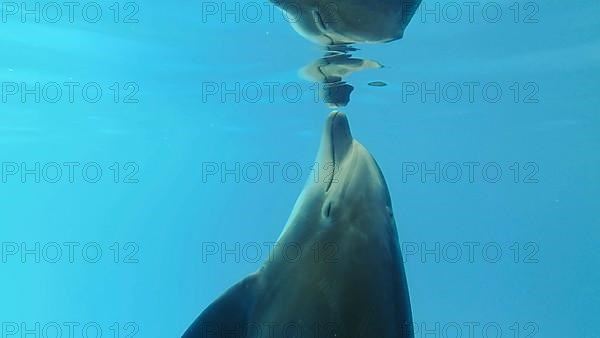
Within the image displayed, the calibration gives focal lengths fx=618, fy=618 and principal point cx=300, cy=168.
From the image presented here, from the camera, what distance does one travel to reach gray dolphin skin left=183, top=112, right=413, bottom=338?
359 cm

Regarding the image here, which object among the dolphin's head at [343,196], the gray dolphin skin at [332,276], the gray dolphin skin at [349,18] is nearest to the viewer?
the gray dolphin skin at [332,276]

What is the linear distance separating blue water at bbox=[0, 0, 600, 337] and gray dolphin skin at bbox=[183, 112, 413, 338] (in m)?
0.52

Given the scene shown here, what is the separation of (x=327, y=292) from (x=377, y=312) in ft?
1.14

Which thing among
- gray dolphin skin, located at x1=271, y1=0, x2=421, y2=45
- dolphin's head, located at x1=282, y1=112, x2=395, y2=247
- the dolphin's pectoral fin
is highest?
gray dolphin skin, located at x1=271, y1=0, x2=421, y2=45

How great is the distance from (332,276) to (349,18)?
4627 mm

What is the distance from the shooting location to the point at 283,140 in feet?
105

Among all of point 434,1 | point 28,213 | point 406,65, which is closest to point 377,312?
point 434,1

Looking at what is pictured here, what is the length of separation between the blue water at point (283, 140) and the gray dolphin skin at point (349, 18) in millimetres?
1687

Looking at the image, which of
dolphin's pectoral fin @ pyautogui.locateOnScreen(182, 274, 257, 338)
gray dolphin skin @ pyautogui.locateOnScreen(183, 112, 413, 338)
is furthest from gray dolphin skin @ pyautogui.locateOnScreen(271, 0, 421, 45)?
dolphin's pectoral fin @ pyautogui.locateOnScreen(182, 274, 257, 338)

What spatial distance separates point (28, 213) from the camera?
40.9 metres

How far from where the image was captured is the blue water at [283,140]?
14570 millimetres

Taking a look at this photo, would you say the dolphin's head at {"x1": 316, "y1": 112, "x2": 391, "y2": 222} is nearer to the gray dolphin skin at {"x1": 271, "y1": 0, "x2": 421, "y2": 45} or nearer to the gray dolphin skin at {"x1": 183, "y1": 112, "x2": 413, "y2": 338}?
the gray dolphin skin at {"x1": 183, "y1": 112, "x2": 413, "y2": 338}

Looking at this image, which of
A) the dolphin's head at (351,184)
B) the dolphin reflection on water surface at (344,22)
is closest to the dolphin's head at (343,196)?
the dolphin's head at (351,184)

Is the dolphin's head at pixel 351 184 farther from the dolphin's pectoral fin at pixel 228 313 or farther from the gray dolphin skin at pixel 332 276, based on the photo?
the dolphin's pectoral fin at pixel 228 313
